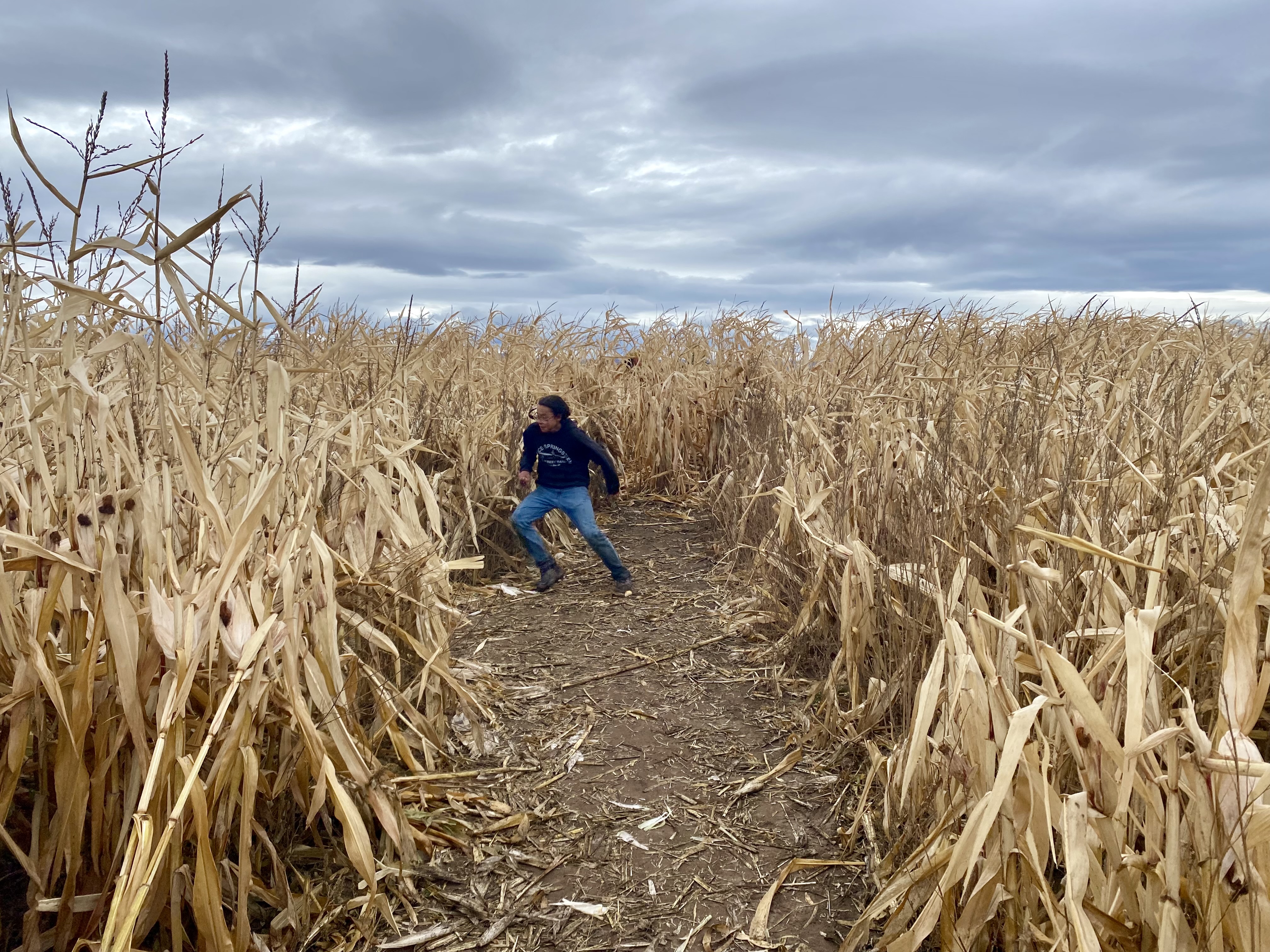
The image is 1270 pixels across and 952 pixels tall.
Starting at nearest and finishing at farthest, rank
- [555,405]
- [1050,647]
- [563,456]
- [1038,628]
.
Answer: [1050,647] → [1038,628] → [555,405] → [563,456]

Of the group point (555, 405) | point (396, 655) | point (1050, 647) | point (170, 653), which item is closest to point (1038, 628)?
point (1050, 647)

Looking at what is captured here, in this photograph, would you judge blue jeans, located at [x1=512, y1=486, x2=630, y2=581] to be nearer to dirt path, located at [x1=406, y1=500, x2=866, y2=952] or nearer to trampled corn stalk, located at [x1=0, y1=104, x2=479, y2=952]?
dirt path, located at [x1=406, y1=500, x2=866, y2=952]

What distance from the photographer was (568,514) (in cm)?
562

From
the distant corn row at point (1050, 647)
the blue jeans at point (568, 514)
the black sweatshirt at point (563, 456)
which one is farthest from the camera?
the black sweatshirt at point (563, 456)

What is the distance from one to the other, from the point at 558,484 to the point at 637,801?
2884mm

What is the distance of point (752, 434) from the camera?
6473 millimetres

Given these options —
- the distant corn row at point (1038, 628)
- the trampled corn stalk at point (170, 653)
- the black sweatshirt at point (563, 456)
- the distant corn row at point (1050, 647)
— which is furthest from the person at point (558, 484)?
the trampled corn stalk at point (170, 653)

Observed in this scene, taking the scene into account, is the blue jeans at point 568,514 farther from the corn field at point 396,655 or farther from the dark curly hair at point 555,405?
the corn field at point 396,655

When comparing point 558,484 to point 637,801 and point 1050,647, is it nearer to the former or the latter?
point 637,801

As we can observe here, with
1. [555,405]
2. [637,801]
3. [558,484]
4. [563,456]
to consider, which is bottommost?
[637,801]

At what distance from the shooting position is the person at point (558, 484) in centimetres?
542

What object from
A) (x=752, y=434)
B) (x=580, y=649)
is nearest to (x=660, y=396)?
(x=752, y=434)

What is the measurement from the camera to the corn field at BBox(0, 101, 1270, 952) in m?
1.67

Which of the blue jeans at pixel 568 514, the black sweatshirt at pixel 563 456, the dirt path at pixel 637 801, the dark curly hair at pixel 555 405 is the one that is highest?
the dark curly hair at pixel 555 405
